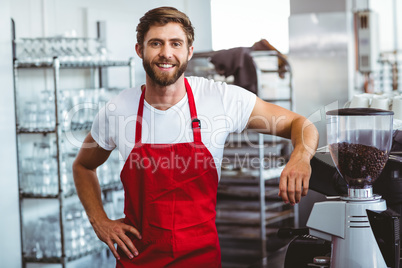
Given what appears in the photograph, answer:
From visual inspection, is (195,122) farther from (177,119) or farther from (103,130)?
(103,130)

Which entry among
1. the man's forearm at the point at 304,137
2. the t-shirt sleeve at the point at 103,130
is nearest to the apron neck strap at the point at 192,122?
the t-shirt sleeve at the point at 103,130

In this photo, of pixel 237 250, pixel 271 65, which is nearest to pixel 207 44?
pixel 271 65

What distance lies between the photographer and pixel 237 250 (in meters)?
4.38

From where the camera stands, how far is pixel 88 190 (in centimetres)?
201

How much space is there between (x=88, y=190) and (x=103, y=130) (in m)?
0.24

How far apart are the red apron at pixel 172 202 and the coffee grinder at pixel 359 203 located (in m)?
0.63

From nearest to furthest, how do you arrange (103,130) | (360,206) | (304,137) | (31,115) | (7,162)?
(360,206), (304,137), (103,130), (7,162), (31,115)

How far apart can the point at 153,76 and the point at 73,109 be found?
1818 mm

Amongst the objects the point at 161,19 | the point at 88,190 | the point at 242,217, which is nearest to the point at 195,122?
the point at 161,19

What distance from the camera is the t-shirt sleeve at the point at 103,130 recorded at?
6.39 ft

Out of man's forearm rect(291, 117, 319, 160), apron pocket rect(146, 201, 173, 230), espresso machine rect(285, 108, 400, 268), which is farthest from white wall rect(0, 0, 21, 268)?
espresso machine rect(285, 108, 400, 268)

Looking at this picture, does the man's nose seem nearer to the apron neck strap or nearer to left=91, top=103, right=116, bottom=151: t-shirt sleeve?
the apron neck strap

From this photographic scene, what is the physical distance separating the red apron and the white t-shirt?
3 centimetres

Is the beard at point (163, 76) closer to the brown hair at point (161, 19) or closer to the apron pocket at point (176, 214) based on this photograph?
the brown hair at point (161, 19)
